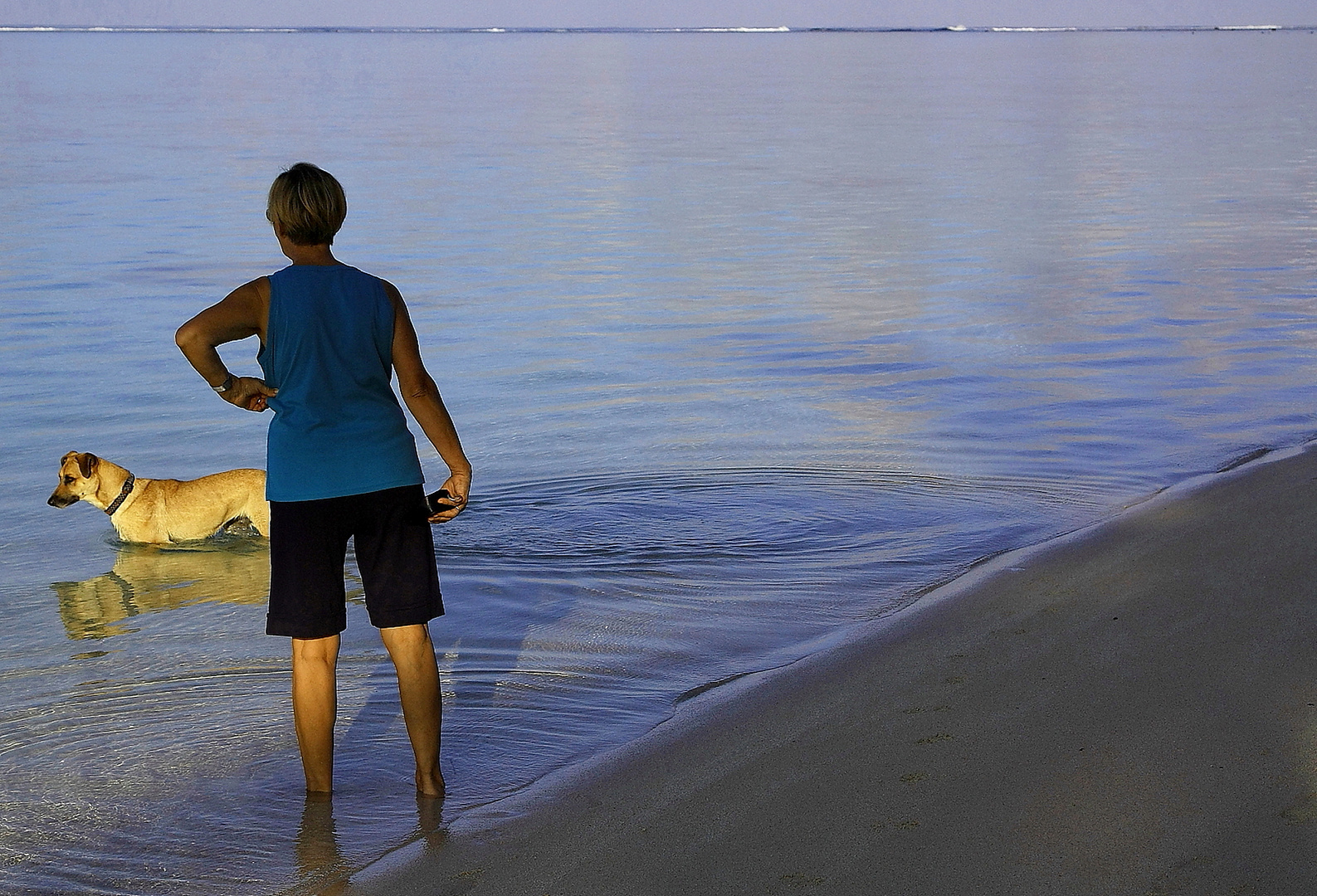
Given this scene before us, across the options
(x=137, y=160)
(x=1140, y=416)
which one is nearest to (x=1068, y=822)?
(x=1140, y=416)

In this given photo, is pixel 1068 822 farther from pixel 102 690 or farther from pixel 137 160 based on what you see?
pixel 137 160

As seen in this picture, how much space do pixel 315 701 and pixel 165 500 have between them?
12.0ft

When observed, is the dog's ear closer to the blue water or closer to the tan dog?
the tan dog

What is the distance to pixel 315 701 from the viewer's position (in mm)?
4250

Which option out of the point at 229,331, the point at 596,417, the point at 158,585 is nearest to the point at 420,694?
the point at 229,331

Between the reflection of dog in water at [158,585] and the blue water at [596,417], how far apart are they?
3cm

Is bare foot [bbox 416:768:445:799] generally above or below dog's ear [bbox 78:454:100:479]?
below

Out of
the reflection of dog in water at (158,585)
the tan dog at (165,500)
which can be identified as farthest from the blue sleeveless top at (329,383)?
the tan dog at (165,500)

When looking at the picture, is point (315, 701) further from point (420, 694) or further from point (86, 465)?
point (86, 465)

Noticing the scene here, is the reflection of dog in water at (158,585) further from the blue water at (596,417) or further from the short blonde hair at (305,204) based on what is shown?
the short blonde hair at (305,204)

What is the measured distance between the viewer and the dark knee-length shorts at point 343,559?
4.01 m

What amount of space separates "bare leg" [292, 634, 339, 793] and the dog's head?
358cm

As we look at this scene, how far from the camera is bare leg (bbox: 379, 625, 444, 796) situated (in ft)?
13.9

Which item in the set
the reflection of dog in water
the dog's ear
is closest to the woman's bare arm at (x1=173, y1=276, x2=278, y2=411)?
the reflection of dog in water
